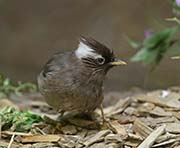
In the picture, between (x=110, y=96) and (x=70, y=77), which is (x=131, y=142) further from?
(x=110, y=96)

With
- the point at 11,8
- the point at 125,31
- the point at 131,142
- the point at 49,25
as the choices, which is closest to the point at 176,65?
the point at 125,31

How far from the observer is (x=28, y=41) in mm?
5777

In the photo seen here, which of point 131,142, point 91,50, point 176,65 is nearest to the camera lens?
point 131,142

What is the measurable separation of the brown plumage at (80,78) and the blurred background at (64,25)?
2.17 meters

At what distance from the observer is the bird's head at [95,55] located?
3064 millimetres

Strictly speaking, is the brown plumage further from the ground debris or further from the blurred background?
the blurred background

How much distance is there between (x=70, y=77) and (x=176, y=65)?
225 cm

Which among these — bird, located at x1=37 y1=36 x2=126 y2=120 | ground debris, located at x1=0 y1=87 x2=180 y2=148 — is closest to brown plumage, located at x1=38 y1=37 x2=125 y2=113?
bird, located at x1=37 y1=36 x2=126 y2=120

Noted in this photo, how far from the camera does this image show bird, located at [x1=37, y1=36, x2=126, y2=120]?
308 cm

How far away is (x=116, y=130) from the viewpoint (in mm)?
3027

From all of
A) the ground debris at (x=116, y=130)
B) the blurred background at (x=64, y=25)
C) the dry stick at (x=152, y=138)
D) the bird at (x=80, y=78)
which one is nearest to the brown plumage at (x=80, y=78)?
the bird at (x=80, y=78)

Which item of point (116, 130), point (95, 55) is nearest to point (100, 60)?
point (95, 55)

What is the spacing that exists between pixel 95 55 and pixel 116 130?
1.43 ft

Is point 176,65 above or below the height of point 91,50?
below
